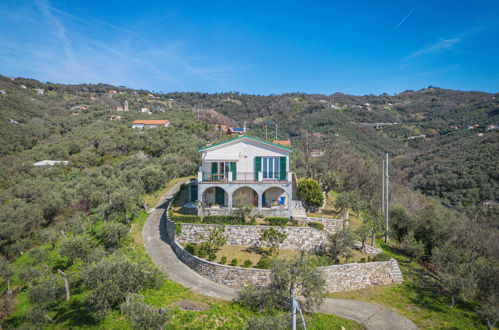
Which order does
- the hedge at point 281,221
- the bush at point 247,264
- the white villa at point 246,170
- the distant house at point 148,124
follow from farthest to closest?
1. the distant house at point 148,124
2. the white villa at point 246,170
3. the hedge at point 281,221
4. the bush at point 247,264

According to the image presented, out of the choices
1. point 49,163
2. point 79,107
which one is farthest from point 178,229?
point 79,107

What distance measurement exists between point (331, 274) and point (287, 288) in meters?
4.37

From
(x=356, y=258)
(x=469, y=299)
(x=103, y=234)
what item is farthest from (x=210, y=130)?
(x=469, y=299)

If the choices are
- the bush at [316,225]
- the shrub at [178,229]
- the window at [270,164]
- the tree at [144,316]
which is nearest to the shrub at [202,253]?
the shrub at [178,229]

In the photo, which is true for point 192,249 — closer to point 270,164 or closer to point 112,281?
point 112,281

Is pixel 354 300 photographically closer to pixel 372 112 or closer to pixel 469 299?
pixel 469 299

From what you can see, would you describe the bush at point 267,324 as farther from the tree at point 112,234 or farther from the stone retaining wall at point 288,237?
the tree at point 112,234

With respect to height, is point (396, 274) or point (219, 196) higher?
point (219, 196)

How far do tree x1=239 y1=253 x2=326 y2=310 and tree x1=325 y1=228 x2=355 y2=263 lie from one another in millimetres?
4715

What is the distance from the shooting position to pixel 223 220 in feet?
70.1

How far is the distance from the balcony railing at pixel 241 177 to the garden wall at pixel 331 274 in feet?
21.1

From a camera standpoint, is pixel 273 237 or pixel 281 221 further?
pixel 281 221

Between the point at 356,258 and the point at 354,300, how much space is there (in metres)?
3.76

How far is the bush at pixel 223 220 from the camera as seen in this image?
2122 centimetres
